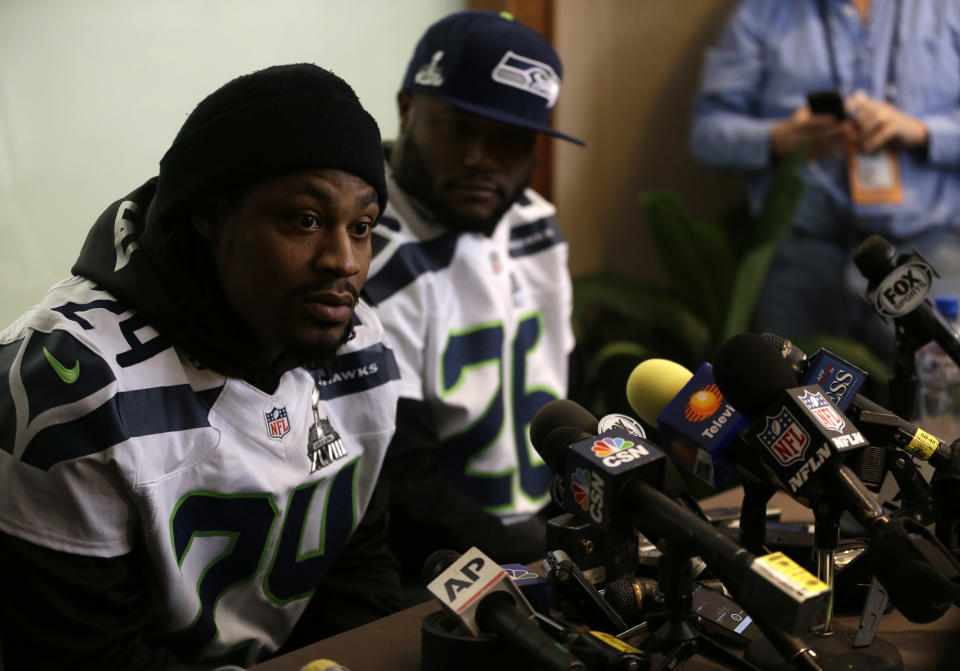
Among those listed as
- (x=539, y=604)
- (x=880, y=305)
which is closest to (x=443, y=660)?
(x=539, y=604)

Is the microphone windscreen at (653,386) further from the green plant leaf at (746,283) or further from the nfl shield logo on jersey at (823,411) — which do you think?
the green plant leaf at (746,283)

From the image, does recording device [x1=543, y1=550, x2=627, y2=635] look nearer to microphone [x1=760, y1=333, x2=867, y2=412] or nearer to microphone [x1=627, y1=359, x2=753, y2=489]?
microphone [x1=627, y1=359, x2=753, y2=489]

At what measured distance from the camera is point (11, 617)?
102cm

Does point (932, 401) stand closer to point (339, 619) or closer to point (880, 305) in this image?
point (880, 305)

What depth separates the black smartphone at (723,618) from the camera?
3.26ft

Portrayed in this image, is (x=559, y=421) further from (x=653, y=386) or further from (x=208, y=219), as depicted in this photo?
(x=208, y=219)

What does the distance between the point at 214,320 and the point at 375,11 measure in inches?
58.3

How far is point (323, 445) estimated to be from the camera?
1271 mm

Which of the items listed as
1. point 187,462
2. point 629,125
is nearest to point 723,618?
point 187,462

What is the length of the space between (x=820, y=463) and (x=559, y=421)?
0.26 meters

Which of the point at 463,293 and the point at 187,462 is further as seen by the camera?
the point at 463,293

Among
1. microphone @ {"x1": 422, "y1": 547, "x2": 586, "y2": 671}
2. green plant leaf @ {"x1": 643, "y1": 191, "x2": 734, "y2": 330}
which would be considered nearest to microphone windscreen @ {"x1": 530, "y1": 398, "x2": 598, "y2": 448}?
microphone @ {"x1": 422, "y1": 547, "x2": 586, "y2": 671}

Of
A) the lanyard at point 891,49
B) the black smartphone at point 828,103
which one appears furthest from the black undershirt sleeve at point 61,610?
the lanyard at point 891,49

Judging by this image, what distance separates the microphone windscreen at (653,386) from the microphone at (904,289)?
1.13 ft
